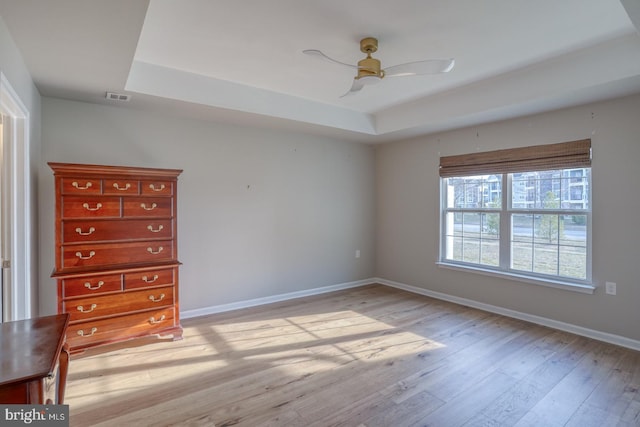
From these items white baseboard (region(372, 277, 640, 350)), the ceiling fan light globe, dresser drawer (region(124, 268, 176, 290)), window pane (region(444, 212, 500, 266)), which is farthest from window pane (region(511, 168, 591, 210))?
dresser drawer (region(124, 268, 176, 290))

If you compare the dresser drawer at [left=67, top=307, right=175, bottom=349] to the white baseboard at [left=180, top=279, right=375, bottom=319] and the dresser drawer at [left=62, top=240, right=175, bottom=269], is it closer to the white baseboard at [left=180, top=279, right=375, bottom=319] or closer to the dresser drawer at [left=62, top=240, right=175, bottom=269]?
the dresser drawer at [left=62, top=240, right=175, bottom=269]

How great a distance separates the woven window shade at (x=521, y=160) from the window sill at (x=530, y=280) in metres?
1.17

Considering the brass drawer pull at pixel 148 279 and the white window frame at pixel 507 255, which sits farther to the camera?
the white window frame at pixel 507 255

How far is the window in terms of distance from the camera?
338 centimetres

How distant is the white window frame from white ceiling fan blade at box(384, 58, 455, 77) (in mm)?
2063

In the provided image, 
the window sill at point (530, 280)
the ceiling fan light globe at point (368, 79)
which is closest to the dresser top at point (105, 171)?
the ceiling fan light globe at point (368, 79)

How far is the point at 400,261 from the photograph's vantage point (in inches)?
203

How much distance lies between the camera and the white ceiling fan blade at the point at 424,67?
235cm

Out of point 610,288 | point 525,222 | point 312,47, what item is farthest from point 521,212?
point 312,47

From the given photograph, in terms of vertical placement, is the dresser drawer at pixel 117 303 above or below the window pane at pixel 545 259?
below

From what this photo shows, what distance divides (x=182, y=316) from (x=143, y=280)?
0.94 metres

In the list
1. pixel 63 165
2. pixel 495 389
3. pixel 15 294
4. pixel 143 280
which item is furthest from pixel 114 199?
pixel 495 389

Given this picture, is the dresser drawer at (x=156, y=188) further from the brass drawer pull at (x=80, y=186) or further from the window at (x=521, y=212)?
the window at (x=521, y=212)

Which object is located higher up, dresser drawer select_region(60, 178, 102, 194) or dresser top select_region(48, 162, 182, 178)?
dresser top select_region(48, 162, 182, 178)
